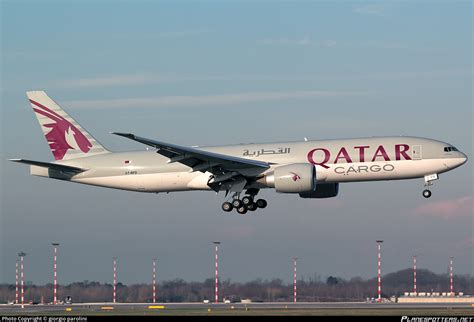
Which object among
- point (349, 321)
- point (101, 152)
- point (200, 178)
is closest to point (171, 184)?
point (200, 178)

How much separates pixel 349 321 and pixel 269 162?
74.1 ft

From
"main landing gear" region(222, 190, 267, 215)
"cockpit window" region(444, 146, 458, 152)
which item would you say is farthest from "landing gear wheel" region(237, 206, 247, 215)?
"cockpit window" region(444, 146, 458, 152)

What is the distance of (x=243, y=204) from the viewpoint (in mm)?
66312

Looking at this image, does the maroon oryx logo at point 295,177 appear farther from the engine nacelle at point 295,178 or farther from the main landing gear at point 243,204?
the main landing gear at point 243,204

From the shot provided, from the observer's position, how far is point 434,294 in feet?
274

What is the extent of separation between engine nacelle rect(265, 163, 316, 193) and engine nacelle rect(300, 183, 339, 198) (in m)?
4.92

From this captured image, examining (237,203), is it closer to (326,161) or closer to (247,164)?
(247,164)

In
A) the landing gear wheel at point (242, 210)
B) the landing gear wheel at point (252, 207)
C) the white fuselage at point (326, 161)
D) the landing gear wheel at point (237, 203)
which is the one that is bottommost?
the landing gear wheel at point (242, 210)

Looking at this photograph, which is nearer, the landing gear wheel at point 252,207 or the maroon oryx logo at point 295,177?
the maroon oryx logo at point 295,177

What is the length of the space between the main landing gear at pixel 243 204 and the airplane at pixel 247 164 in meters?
0.07

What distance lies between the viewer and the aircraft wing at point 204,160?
61.3 meters

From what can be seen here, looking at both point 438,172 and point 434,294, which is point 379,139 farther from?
point 434,294

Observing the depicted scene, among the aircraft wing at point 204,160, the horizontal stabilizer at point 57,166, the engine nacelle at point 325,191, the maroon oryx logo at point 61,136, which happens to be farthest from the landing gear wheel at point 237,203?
the maroon oryx logo at point 61,136

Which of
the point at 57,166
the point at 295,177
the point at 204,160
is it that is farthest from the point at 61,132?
the point at 295,177
